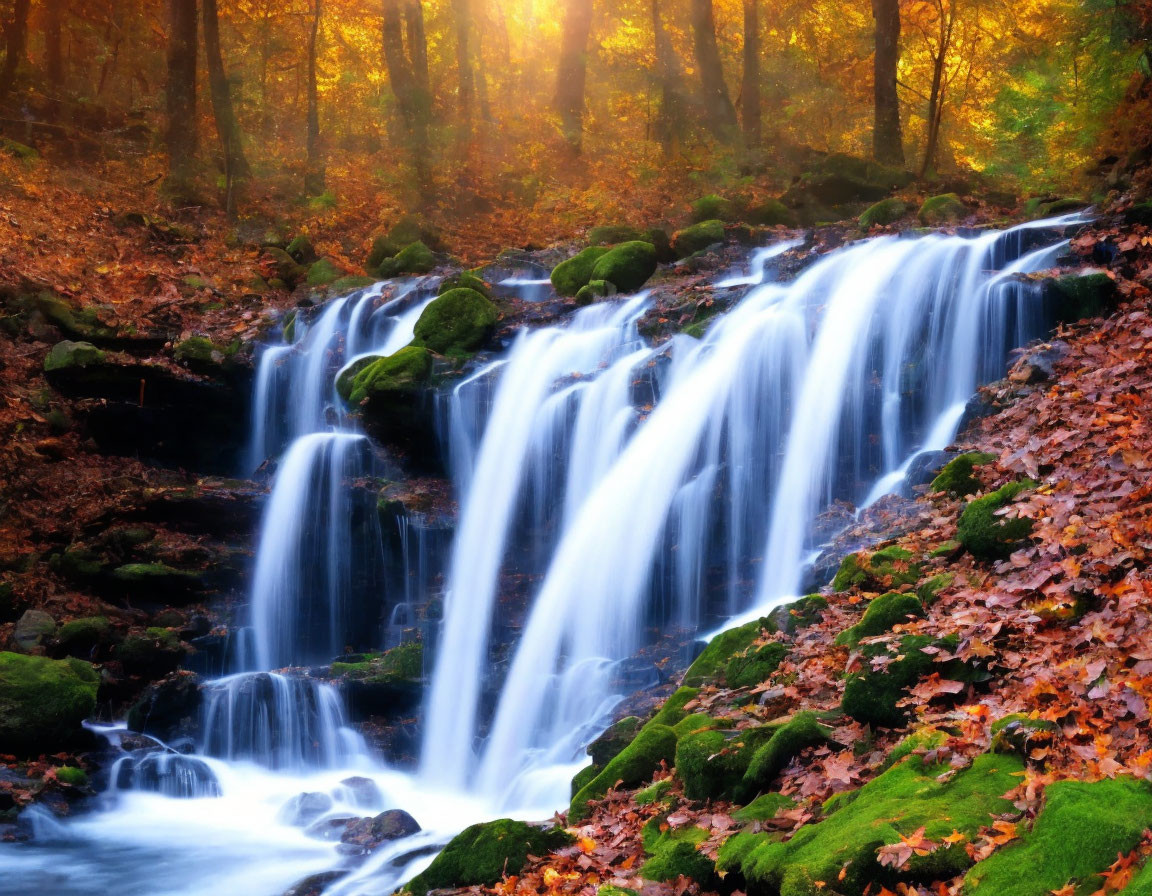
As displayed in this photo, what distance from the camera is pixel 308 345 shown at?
1638 cm

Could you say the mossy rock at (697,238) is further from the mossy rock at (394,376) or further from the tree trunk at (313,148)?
the tree trunk at (313,148)

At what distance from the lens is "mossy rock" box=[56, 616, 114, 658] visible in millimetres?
11562

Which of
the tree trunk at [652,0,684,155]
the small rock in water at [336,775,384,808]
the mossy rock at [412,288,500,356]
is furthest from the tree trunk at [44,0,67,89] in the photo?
the small rock in water at [336,775,384,808]

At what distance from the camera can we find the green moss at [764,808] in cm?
474

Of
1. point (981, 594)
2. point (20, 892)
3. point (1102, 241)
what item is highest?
point (1102, 241)

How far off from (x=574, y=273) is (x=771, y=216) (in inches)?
196

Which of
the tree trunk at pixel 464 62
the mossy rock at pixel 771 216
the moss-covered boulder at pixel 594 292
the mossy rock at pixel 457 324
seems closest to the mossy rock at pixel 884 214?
the mossy rock at pixel 771 216

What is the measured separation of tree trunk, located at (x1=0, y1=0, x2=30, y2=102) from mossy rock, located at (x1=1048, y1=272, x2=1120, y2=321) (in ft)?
75.2

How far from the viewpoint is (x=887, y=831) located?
12.1ft

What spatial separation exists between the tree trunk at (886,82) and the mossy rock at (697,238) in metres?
5.08

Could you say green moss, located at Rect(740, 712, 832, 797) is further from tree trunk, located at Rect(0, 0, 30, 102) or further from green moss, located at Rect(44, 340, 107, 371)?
tree trunk, located at Rect(0, 0, 30, 102)

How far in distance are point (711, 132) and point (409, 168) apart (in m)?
7.68

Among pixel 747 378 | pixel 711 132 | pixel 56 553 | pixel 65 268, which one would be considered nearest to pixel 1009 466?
pixel 747 378

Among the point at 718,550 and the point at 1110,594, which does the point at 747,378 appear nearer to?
the point at 718,550
